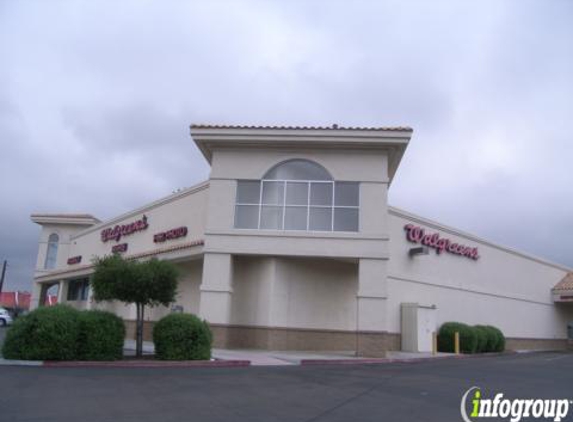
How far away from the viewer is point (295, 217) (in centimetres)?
2183

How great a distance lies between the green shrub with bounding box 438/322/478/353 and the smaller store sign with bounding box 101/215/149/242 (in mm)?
16372

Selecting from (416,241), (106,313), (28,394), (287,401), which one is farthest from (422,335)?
(28,394)

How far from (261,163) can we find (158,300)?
7431 millimetres

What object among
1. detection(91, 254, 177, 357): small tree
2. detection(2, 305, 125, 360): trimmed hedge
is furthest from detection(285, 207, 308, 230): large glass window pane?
detection(2, 305, 125, 360): trimmed hedge

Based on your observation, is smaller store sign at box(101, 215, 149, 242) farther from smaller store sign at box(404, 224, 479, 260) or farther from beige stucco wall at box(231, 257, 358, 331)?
smaller store sign at box(404, 224, 479, 260)

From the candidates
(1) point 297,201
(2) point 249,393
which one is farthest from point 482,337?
(2) point 249,393

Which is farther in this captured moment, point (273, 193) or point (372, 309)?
point (273, 193)

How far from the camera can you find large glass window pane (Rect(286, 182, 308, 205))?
71.9ft

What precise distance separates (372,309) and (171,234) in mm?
11880

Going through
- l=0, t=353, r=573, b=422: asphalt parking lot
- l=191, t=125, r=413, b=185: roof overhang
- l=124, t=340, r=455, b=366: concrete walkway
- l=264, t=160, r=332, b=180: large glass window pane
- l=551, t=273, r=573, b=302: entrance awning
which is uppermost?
l=191, t=125, r=413, b=185: roof overhang

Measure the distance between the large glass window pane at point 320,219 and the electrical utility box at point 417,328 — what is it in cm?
637

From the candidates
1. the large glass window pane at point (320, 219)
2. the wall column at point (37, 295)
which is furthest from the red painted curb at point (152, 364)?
the wall column at point (37, 295)

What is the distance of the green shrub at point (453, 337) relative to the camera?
86.9 feet

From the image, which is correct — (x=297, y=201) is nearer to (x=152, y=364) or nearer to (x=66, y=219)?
(x=152, y=364)
